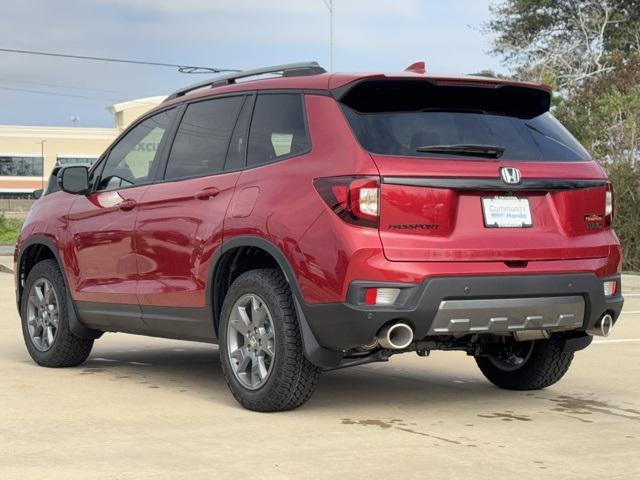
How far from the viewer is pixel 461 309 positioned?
6.53 m

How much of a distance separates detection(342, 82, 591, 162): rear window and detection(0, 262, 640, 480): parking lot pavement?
4.90 feet

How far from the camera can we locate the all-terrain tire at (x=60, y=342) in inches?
354

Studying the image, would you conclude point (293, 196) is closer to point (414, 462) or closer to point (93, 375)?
point (414, 462)

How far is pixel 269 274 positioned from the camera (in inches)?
277

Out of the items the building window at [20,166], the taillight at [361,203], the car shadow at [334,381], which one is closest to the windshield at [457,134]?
the taillight at [361,203]

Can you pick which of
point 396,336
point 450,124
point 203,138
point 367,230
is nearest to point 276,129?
point 203,138

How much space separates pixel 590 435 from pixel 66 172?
4.29 metres

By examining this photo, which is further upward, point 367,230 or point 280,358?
point 367,230

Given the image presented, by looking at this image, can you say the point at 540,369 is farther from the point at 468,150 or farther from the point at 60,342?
the point at 60,342

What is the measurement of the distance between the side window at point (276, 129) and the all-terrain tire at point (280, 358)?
0.70 metres

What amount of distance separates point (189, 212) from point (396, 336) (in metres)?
1.77

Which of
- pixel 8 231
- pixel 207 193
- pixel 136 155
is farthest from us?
pixel 8 231

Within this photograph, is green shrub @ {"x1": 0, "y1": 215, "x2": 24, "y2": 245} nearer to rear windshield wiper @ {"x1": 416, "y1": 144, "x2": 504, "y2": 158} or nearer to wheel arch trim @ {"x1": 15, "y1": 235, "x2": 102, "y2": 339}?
wheel arch trim @ {"x1": 15, "y1": 235, "x2": 102, "y2": 339}

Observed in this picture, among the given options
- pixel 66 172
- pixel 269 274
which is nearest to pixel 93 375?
pixel 66 172
